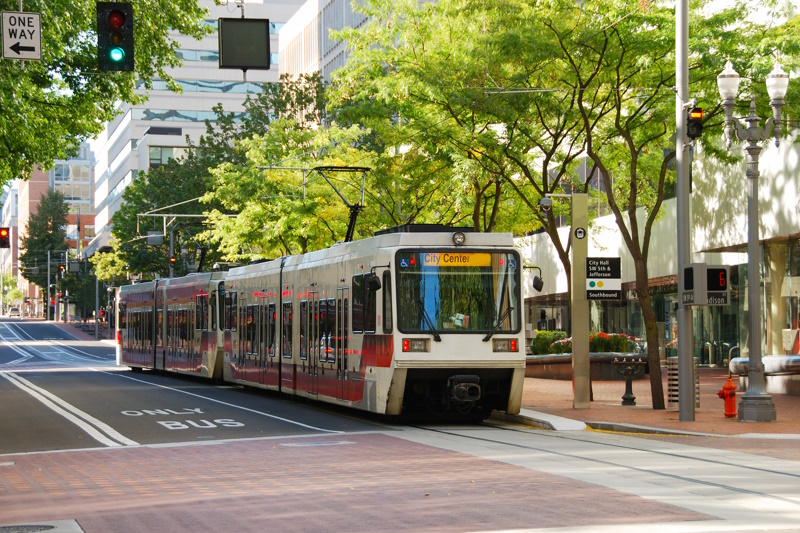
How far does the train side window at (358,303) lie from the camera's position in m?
22.1

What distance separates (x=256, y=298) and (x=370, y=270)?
10.3 metres

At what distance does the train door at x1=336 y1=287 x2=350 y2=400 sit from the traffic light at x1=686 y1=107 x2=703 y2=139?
6.74 metres

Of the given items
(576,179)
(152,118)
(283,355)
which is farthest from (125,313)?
(152,118)

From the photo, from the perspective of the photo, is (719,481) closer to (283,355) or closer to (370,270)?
(370,270)

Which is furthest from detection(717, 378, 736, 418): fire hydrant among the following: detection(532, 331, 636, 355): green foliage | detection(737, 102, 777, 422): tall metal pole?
detection(532, 331, 636, 355): green foliage

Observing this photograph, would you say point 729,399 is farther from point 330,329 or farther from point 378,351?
point 330,329

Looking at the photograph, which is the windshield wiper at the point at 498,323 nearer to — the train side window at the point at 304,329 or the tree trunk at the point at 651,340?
the tree trunk at the point at 651,340

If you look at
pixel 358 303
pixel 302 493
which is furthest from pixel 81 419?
pixel 302 493

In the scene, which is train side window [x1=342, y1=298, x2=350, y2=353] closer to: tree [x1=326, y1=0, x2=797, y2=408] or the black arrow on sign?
tree [x1=326, y1=0, x2=797, y2=408]

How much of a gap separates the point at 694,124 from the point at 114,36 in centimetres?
964

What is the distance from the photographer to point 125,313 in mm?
51719

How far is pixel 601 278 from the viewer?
2422cm

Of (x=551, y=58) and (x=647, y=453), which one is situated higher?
(x=551, y=58)

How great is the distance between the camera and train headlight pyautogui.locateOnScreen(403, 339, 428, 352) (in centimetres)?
2061
